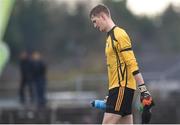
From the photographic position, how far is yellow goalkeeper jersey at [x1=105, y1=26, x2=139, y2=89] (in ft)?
31.9

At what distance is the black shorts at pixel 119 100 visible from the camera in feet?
32.3

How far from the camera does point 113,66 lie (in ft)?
32.3

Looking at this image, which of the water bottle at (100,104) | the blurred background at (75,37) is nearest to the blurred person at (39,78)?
the water bottle at (100,104)

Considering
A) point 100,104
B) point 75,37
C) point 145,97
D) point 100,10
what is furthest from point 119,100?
point 75,37

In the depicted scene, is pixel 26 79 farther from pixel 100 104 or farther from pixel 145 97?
pixel 145 97

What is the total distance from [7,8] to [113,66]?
1265cm

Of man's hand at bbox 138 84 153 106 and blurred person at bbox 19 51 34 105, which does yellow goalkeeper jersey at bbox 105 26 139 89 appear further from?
blurred person at bbox 19 51 34 105

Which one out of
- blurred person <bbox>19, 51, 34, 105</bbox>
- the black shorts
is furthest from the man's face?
blurred person <bbox>19, 51, 34, 105</bbox>

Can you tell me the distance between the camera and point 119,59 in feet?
32.2

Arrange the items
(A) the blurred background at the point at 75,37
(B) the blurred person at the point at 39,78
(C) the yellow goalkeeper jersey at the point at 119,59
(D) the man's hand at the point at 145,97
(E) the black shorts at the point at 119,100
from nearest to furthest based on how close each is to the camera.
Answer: (D) the man's hand at the point at 145,97 < (C) the yellow goalkeeper jersey at the point at 119,59 < (E) the black shorts at the point at 119,100 < (B) the blurred person at the point at 39,78 < (A) the blurred background at the point at 75,37

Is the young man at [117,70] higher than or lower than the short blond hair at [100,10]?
lower

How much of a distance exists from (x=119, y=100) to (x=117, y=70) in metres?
0.37

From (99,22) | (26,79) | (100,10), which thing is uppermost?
(100,10)

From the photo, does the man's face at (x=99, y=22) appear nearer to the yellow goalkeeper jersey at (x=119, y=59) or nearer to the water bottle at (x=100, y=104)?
the yellow goalkeeper jersey at (x=119, y=59)
